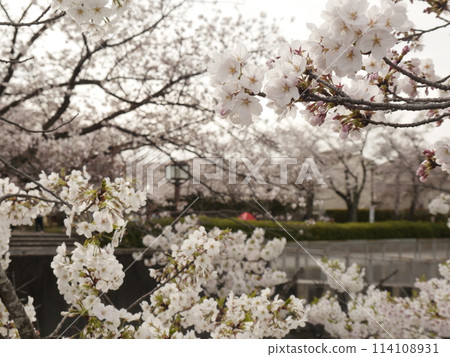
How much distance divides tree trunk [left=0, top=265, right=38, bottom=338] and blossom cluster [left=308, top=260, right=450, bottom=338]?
321 centimetres

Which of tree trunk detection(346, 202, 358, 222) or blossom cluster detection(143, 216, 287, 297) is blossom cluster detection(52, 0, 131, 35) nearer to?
blossom cluster detection(143, 216, 287, 297)

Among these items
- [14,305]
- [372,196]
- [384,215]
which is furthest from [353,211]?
[14,305]

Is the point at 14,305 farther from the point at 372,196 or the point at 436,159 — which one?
the point at 372,196

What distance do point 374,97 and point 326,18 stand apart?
449 millimetres

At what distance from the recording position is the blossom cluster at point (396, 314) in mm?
4668

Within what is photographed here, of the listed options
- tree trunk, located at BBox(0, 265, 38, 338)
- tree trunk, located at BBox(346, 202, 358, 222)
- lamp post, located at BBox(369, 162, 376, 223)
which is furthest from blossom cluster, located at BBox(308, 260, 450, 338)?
lamp post, located at BBox(369, 162, 376, 223)

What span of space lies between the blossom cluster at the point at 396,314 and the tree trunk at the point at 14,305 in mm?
3213

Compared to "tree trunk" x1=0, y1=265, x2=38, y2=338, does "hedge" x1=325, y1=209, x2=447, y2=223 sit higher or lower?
higher

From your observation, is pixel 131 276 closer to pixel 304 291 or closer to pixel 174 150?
pixel 174 150

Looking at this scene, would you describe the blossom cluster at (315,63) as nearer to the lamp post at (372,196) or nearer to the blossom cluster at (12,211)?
the blossom cluster at (12,211)

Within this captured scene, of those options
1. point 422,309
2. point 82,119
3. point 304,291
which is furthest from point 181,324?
point 304,291

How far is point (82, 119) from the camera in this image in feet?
23.3

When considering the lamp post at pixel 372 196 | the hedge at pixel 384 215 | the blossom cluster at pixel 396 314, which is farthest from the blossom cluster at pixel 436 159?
the lamp post at pixel 372 196

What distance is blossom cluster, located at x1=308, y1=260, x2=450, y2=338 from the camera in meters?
4.67
